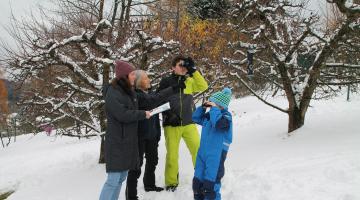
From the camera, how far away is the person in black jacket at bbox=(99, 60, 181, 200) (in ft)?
14.7

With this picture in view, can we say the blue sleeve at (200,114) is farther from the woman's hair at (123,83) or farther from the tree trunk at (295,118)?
the tree trunk at (295,118)

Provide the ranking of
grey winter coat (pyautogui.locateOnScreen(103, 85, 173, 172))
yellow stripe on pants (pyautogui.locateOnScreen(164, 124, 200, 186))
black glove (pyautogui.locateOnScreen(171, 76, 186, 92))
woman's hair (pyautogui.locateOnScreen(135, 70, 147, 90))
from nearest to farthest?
grey winter coat (pyautogui.locateOnScreen(103, 85, 173, 172)) < woman's hair (pyautogui.locateOnScreen(135, 70, 147, 90)) < black glove (pyautogui.locateOnScreen(171, 76, 186, 92)) < yellow stripe on pants (pyautogui.locateOnScreen(164, 124, 200, 186))

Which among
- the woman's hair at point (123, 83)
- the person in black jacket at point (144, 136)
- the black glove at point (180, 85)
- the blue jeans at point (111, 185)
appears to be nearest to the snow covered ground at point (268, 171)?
the person in black jacket at point (144, 136)

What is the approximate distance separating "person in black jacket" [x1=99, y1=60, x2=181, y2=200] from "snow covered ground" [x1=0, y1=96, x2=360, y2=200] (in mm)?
1059

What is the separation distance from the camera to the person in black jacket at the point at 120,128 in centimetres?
449

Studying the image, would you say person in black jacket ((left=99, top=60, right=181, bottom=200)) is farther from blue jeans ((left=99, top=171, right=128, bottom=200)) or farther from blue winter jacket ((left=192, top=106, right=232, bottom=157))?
blue winter jacket ((left=192, top=106, right=232, bottom=157))

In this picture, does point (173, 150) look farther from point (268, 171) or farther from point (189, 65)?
point (268, 171)

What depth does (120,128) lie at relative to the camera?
453cm

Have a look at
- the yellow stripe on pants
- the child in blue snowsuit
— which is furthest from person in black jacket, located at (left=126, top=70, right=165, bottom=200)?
the child in blue snowsuit

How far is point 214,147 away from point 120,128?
1.12 meters

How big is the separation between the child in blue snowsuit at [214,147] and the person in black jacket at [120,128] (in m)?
0.76

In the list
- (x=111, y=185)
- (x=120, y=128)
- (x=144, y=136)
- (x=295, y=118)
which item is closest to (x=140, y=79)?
(x=144, y=136)

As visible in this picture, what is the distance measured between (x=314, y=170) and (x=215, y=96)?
163 cm

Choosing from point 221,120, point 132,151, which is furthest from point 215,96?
point 132,151
